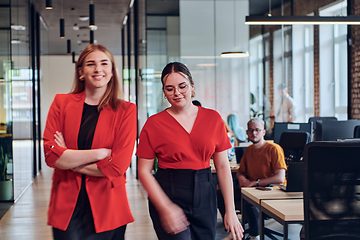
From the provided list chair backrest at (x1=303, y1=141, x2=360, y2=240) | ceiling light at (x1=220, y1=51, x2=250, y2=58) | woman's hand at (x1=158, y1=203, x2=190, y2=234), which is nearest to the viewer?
woman's hand at (x1=158, y1=203, x2=190, y2=234)

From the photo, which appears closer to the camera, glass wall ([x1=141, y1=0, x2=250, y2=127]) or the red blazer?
the red blazer

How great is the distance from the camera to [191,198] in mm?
1639

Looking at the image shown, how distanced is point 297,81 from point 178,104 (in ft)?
25.6

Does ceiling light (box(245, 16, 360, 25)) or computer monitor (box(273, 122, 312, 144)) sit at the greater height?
ceiling light (box(245, 16, 360, 25))

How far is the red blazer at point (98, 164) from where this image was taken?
1635 mm

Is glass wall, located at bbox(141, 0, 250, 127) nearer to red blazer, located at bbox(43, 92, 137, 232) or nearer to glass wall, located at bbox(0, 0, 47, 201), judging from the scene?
glass wall, located at bbox(0, 0, 47, 201)

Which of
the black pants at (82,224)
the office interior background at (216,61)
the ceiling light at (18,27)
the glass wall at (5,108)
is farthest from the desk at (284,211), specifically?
the ceiling light at (18,27)

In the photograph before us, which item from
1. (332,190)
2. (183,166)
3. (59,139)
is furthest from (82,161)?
(332,190)

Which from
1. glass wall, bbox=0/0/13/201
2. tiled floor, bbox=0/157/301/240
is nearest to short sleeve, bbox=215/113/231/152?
tiled floor, bbox=0/157/301/240

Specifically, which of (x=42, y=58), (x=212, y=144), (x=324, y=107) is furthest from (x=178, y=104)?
(x=42, y=58)

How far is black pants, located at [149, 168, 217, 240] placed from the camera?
64.5 inches

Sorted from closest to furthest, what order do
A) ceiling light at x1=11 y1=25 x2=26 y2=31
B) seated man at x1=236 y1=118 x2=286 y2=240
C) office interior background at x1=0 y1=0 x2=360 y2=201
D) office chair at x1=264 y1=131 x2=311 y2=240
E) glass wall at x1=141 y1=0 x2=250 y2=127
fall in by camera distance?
seated man at x1=236 y1=118 x2=286 y2=240, office chair at x1=264 y1=131 x2=311 y2=240, ceiling light at x1=11 y1=25 x2=26 y2=31, office interior background at x1=0 y1=0 x2=360 y2=201, glass wall at x1=141 y1=0 x2=250 y2=127

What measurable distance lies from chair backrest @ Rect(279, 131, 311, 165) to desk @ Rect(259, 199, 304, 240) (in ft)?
6.70

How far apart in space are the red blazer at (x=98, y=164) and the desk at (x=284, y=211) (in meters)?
0.93
